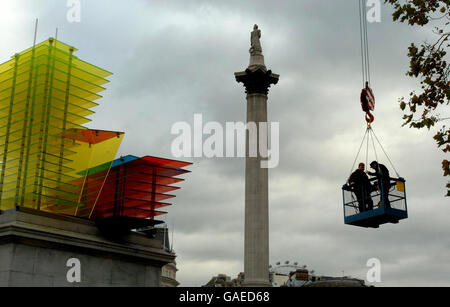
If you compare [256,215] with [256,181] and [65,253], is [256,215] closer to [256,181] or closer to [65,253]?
[256,181]

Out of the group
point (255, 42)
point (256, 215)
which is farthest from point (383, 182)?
point (255, 42)

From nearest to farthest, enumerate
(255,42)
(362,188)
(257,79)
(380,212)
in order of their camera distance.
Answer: (380,212) < (362,188) < (257,79) < (255,42)

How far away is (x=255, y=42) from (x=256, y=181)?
35.8ft

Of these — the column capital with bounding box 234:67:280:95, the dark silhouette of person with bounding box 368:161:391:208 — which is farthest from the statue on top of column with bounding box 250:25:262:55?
the dark silhouette of person with bounding box 368:161:391:208

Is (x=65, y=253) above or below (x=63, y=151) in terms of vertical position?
below

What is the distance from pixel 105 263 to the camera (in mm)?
16188

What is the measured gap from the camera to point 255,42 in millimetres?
44500

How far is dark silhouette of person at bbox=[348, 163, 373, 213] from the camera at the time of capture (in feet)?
59.5

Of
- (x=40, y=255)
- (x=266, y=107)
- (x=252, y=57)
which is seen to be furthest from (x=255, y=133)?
(x=40, y=255)

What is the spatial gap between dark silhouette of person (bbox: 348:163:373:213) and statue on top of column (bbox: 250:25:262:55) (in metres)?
26.6

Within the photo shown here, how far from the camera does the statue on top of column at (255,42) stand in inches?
1723

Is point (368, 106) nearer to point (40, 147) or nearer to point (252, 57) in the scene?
point (40, 147)
